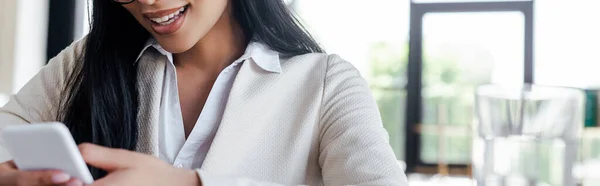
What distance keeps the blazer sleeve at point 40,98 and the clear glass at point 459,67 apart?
3.82 metres

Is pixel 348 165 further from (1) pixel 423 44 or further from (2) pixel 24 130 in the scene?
(1) pixel 423 44

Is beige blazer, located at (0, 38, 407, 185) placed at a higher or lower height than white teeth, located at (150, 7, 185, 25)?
lower

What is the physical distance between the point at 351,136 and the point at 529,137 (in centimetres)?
109

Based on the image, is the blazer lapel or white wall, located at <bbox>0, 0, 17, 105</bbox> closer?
the blazer lapel

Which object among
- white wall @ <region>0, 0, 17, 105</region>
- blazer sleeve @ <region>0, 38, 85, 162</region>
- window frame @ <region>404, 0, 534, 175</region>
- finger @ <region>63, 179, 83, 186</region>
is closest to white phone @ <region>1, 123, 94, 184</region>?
finger @ <region>63, 179, 83, 186</region>

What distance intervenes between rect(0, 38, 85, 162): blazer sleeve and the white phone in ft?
1.46

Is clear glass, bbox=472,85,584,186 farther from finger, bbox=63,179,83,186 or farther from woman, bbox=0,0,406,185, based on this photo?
finger, bbox=63,179,83,186

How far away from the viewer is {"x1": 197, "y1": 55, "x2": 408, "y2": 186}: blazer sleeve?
1003 millimetres

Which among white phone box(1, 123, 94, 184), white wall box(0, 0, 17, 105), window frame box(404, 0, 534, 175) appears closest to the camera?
white phone box(1, 123, 94, 184)

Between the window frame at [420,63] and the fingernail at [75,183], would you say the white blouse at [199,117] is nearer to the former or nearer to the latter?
the fingernail at [75,183]

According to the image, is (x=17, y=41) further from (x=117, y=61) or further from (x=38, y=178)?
(x=38, y=178)

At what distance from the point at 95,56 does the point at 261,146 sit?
0.30 m

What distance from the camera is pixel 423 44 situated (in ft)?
15.9

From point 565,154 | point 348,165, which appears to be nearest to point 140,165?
point 348,165
